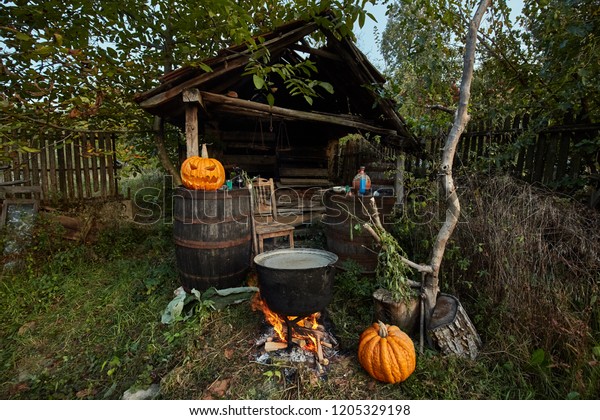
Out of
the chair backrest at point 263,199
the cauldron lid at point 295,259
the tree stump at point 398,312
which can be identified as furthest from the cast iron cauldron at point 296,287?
the chair backrest at point 263,199

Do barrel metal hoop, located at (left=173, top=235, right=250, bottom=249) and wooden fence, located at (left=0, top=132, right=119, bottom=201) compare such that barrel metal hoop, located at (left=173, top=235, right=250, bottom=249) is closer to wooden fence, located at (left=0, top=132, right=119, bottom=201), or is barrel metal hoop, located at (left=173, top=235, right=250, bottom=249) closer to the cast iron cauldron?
the cast iron cauldron

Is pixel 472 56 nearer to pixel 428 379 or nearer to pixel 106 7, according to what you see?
pixel 428 379

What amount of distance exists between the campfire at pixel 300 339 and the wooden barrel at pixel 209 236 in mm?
859

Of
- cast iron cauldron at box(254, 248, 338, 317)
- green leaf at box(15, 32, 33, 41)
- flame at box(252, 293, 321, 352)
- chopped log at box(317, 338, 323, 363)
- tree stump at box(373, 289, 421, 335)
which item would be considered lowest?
chopped log at box(317, 338, 323, 363)

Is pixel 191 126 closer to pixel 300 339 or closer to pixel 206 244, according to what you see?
pixel 206 244

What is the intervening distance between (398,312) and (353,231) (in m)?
1.29

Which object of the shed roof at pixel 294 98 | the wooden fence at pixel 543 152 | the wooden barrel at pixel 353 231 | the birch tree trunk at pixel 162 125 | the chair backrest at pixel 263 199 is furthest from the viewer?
the birch tree trunk at pixel 162 125

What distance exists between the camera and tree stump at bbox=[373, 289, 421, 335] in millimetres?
2951

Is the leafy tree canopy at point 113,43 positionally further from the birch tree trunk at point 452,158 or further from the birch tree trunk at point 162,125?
the birch tree trunk at point 452,158

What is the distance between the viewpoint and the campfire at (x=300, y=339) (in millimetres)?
2752

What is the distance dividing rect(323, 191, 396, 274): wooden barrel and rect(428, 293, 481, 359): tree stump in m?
1.32

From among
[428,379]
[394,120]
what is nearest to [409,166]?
[394,120]

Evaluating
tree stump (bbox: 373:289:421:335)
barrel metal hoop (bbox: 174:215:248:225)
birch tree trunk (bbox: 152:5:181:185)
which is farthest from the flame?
birch tree trunk (bbox: 152:5:181:185)
